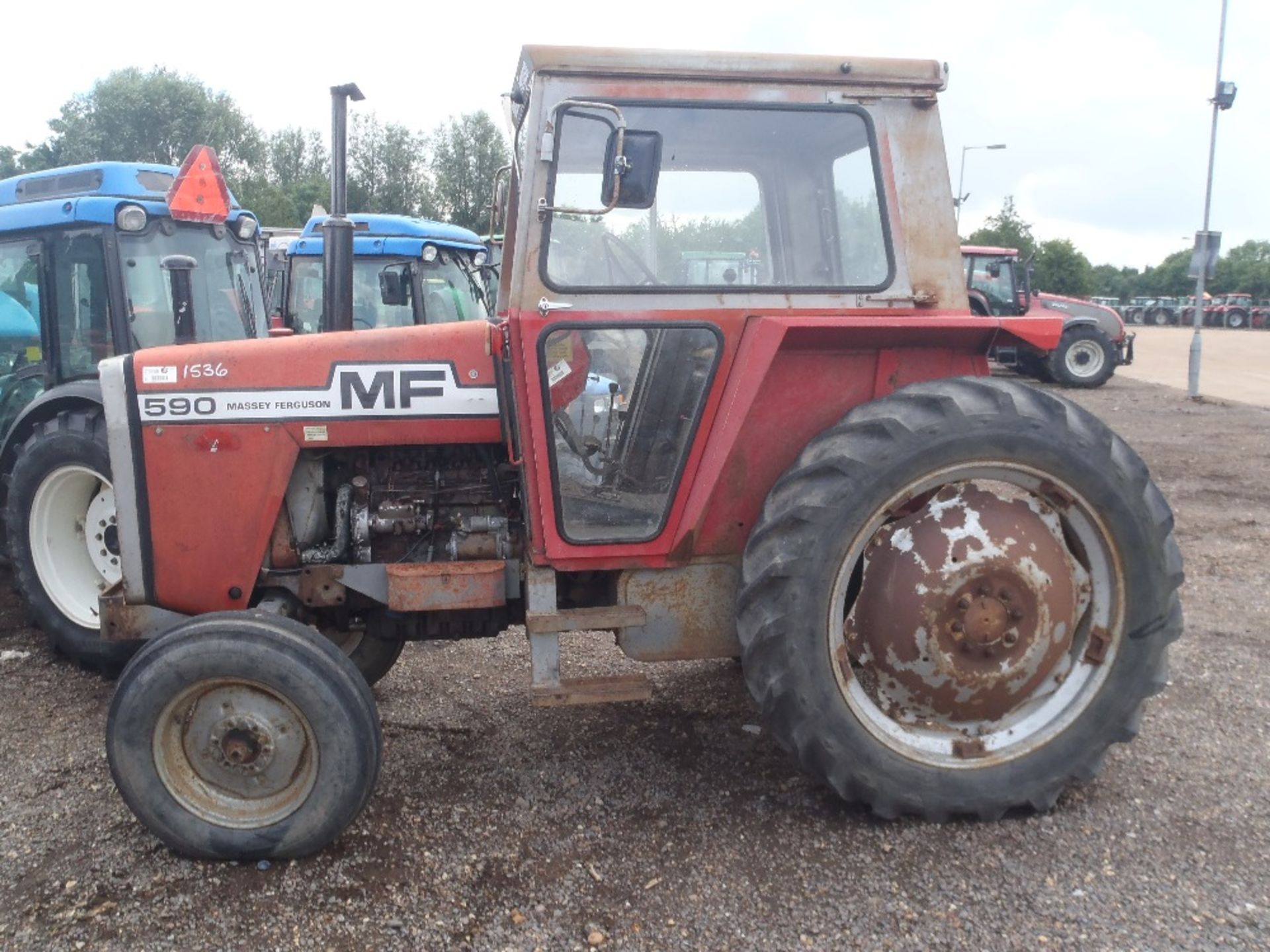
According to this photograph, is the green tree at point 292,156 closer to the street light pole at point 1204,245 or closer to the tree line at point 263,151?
the tree line at point 263,151

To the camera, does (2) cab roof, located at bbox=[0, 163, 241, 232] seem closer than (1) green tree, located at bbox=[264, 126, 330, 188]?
Yes

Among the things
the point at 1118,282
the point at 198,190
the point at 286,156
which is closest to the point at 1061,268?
the point at 1118,282

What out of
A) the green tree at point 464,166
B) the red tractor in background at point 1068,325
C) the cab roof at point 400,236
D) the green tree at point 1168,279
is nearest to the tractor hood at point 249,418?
the cab roof at point 400,236

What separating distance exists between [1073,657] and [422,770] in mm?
2146

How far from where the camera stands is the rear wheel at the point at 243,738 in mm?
2799

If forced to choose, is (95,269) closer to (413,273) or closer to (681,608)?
(413,273)

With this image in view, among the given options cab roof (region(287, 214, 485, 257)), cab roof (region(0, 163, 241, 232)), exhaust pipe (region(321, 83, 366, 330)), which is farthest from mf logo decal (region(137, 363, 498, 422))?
cab roof (region(287, 214, 485, 257))

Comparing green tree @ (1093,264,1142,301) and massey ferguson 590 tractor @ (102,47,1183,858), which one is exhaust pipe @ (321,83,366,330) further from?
green tree @ (1093,264,1142,301)

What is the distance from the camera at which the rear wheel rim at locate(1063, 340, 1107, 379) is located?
1656 centimetres

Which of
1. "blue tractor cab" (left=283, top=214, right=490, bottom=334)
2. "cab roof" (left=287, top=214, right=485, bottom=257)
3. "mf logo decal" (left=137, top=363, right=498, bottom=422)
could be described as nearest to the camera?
"mf logo decal" (left=137, top=363, right=498, bottom=422)

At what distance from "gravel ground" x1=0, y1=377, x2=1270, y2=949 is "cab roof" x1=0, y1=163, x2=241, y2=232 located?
293 centimetres

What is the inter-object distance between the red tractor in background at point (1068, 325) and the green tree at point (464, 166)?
548 inches

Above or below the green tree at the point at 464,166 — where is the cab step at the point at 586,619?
below

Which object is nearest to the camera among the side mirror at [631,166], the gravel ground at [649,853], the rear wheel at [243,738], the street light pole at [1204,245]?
the gravel ground at [649,853]
